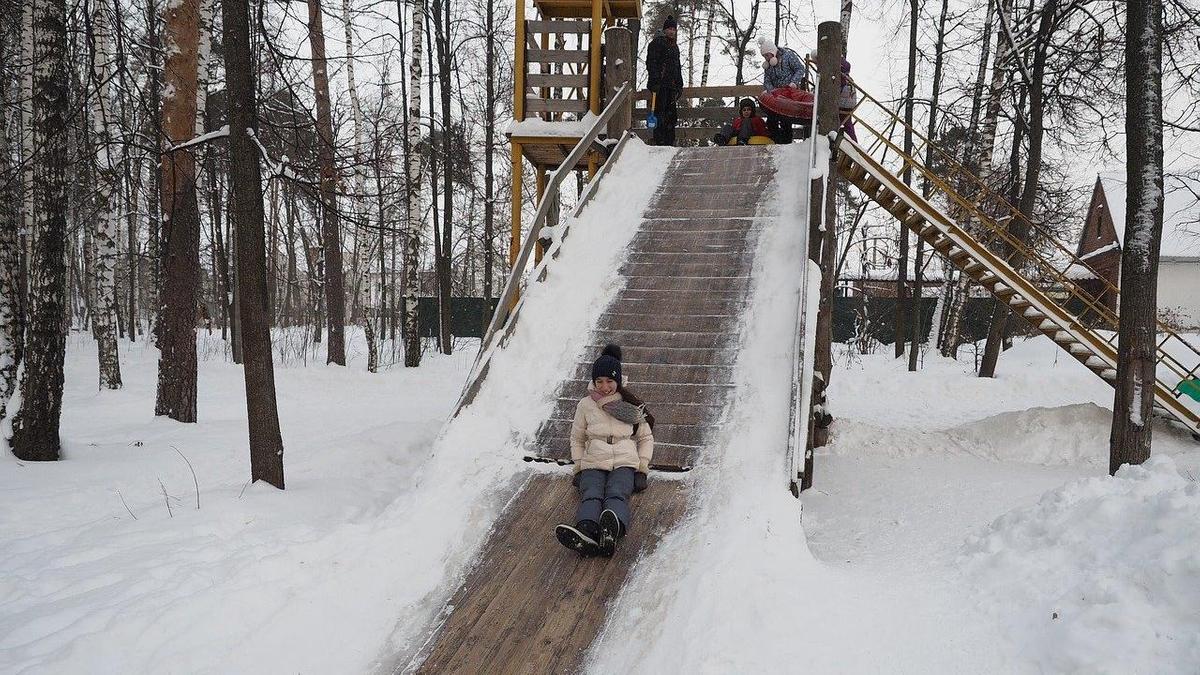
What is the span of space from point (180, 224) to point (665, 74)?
23.5 ft

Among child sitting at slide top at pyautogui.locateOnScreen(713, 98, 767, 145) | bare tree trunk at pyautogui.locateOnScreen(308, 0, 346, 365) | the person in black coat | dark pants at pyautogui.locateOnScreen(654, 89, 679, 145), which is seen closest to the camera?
the person in black coat

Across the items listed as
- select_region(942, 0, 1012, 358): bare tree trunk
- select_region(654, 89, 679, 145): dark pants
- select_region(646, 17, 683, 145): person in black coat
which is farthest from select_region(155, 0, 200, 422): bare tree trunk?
select_region(942, 0, 1012, 358): bare tree trunk

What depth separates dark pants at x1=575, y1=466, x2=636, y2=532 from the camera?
4582 mm

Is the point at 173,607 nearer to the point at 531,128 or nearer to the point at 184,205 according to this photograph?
the point at 184,205

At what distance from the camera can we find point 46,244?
21.9 ft

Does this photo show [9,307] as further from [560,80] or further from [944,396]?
[944,396]

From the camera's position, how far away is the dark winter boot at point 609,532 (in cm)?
441

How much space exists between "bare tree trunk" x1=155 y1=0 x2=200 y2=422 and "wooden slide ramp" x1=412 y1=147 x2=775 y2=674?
523cm

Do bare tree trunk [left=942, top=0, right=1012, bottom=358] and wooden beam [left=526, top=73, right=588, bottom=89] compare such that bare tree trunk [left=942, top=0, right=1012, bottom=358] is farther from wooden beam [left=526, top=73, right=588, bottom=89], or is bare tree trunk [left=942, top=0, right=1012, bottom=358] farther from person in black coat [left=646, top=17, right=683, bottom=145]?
wooden beam [left=526, top=73, right=588, bottom=89]

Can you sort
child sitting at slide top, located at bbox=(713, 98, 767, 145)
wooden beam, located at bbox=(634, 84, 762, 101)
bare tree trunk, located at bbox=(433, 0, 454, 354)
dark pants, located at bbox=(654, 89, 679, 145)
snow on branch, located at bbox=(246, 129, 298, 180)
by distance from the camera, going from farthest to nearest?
1. bare tree trunk, located at bbox=(433, 0, 454, 354)
2. wooden beam, located at bbox=(634, 84, 762, 101)
3. dark pants, located at bbox=(654, 89, 679, 145)
4. child sitting at slide top, located at bbox=(713, 98, 767, 145)
5. snow on branch, located at bbox=(246, 129, 298, 180)

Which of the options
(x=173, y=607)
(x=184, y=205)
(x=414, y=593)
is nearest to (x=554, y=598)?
(x=414, y=593)

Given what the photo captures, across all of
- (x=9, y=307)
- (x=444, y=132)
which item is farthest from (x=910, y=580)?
(x=444, y=132)

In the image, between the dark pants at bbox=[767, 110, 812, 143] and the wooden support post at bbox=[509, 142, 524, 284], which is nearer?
the wooden support post at bbox=[509, 142, 524, 284]

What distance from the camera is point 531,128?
10.6 metres
